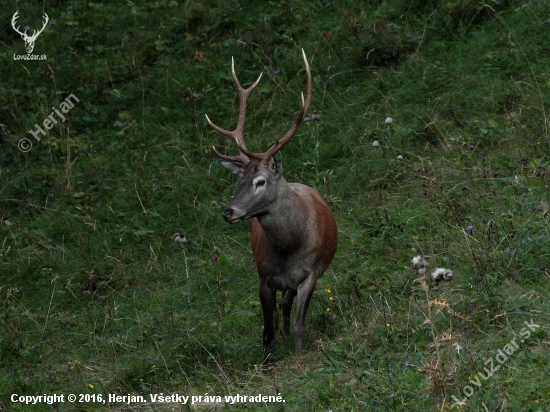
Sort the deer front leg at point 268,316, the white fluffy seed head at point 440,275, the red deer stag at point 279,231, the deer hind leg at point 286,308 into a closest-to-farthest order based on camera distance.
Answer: the white fluffy seed head at point 440,275 < the red deer stag at point 279,231 < the deer front leg at point 268,316 < the deer hind leg at point 286,308

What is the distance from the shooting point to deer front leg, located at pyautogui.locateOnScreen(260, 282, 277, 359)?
6.91 metres

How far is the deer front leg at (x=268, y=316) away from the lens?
691 centimetres

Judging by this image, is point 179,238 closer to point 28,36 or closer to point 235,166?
point 235,166

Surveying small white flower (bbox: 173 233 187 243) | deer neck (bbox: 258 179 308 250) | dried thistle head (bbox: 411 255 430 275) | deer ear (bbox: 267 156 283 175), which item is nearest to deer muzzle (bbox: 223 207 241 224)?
deer neck (bbox: 258 179 308 250)

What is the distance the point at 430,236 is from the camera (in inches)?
299

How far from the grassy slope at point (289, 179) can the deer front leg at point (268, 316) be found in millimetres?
173

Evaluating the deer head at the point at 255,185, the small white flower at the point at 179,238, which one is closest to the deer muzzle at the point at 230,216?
the deer head at the point at 255,185

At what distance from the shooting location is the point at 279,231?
680 cm

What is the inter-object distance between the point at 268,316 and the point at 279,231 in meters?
0.62

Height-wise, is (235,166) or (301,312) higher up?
(235,166)

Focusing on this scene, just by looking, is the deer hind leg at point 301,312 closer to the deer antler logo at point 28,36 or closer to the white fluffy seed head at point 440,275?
the white fluffy seed head at point 440,275

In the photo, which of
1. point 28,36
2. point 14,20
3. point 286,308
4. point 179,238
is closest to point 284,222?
point 286,308

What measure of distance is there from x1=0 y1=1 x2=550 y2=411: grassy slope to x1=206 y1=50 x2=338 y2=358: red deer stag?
34 centimetres

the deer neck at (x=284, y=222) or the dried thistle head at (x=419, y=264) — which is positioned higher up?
the dried thistle head at (x=419, y=264)
